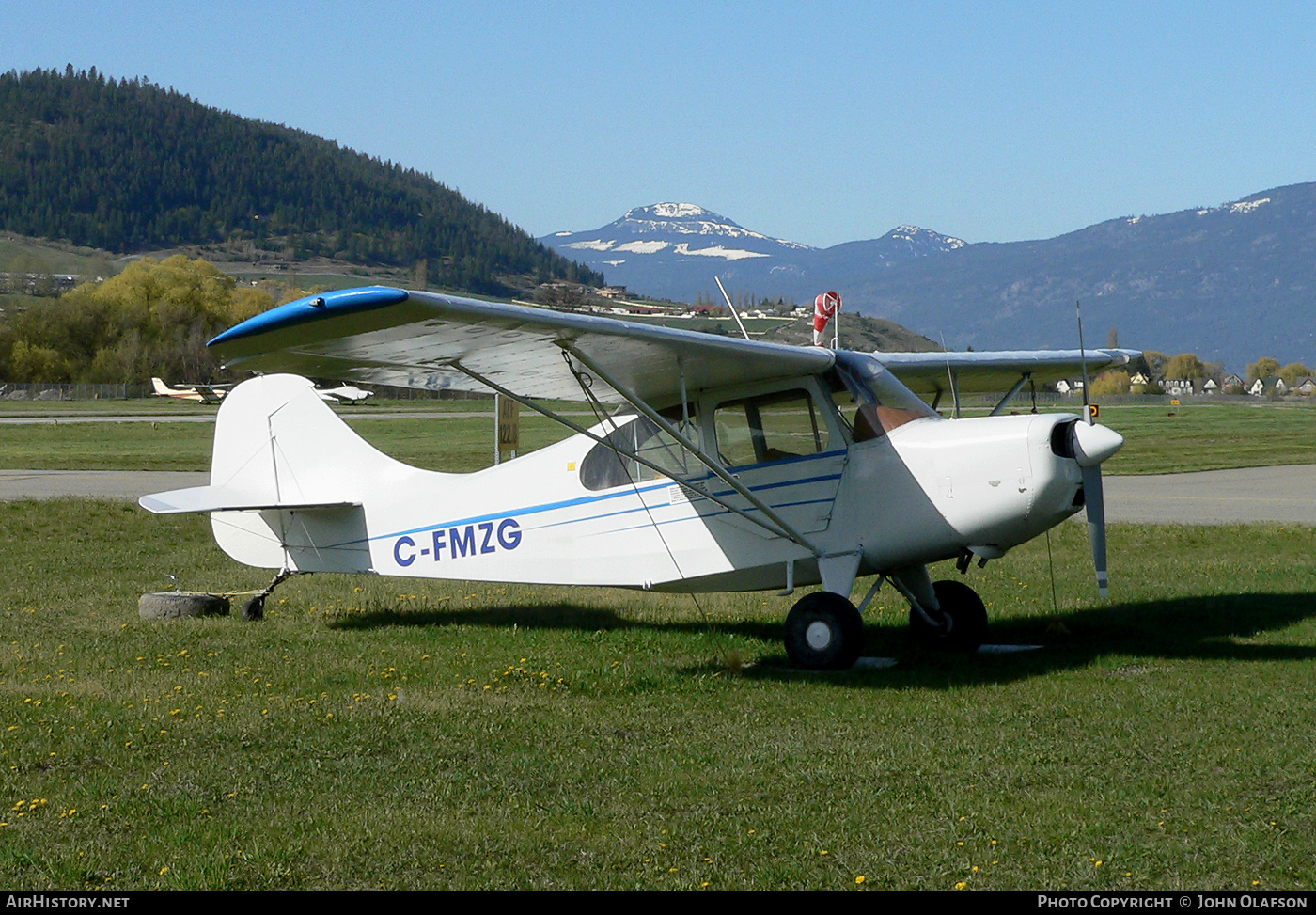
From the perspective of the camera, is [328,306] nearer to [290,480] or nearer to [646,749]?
[646,749]

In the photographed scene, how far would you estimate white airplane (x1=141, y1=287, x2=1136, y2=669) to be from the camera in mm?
8289

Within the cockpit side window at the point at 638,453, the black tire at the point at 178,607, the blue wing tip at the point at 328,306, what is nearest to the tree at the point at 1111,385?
the cockpit side window at the point at 638,453

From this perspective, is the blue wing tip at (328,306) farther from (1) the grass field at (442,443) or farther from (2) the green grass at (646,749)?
(1) the grass field at (442,443)

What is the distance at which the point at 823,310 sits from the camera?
52.0ft

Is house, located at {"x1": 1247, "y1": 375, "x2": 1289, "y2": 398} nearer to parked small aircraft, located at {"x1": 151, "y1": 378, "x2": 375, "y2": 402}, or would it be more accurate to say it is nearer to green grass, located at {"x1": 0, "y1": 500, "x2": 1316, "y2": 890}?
parked small aircraft, located at {"x1": 151, "y1": 378, "x2": 375, "y2": 402}

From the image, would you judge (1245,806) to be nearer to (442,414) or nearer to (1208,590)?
(1208,590)

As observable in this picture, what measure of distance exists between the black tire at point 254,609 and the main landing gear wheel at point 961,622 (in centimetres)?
596

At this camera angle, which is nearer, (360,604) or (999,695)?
(999,695)

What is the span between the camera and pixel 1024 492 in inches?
340

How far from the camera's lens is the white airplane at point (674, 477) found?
8.29 m

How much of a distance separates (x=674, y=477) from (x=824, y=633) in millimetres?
1619

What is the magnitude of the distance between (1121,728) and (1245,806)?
4.95 ft

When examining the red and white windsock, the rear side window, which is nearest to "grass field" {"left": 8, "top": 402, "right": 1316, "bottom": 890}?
the rear side window
